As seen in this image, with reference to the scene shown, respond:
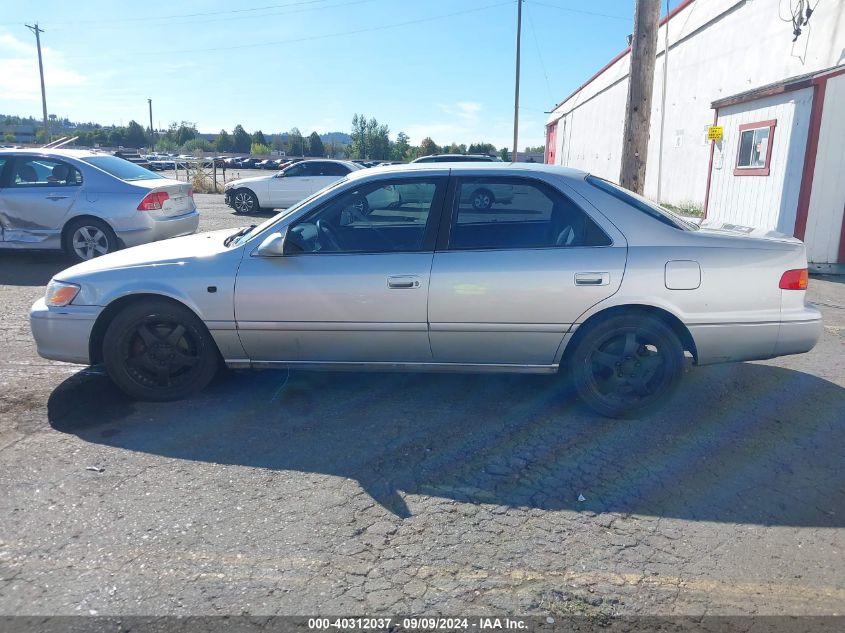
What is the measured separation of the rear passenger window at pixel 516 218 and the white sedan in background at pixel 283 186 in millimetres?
13198

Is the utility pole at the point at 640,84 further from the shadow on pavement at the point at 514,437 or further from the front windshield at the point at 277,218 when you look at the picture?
the front windshield at the point at 277,218

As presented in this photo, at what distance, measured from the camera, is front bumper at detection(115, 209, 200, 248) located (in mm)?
9000

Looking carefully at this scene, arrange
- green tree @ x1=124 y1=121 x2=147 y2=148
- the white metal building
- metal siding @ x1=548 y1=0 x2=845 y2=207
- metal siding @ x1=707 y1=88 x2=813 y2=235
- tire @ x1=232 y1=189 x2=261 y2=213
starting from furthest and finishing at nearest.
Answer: green tree @ x1=124 y1=121 x2=147 y2=148 < tire @ x1=232 y1=189 x2=261 y2=213 < metal siding @ x1=548 y1=0 x2=845 y2=207 < metal siding @ x1=707 y1=88 x2=813 y2=235 < the white metal building

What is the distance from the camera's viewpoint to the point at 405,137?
2680 inches

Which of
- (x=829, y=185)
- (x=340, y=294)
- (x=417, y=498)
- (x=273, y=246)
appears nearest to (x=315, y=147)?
(x=829, y=185)

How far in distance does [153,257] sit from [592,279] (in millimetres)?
2920

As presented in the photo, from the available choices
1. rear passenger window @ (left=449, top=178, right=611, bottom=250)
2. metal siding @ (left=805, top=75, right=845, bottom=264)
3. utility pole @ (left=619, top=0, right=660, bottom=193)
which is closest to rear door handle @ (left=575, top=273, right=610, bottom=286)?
rear passenger window @ (left=449, top=178, right=611, bottom=250)

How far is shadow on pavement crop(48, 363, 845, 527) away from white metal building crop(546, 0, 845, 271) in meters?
5.71

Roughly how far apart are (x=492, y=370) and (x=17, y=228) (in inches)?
310

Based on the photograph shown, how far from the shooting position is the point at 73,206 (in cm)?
902

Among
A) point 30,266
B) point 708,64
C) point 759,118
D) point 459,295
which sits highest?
point 708,64

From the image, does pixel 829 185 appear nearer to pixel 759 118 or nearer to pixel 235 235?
pixel 759 118

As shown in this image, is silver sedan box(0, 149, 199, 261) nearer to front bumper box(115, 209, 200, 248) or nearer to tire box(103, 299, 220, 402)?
front bumper box(115, 209, 200, 248)

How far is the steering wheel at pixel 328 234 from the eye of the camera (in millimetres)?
4438
